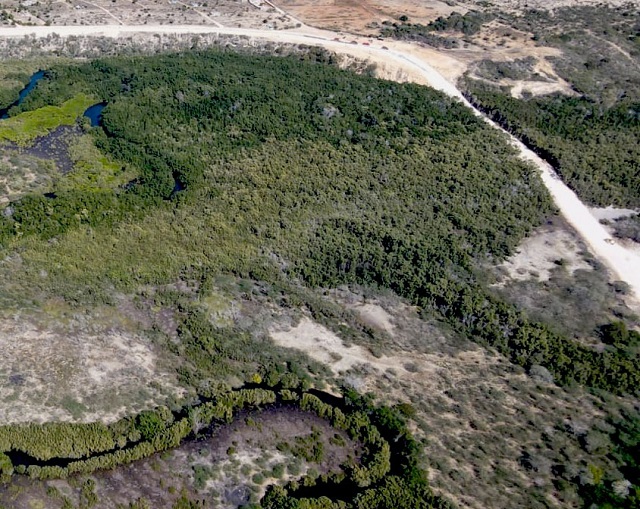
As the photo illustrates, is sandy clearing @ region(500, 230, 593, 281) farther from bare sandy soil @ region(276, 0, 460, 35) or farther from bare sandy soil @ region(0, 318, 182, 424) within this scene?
bare sandy soil @ region(276, 0, 460, 35)

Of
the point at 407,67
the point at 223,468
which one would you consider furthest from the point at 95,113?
the point at 223,468

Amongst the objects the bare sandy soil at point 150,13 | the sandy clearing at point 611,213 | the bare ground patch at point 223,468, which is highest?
the bare sandy soil at point 150,13

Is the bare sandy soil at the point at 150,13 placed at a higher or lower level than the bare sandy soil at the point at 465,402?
higher

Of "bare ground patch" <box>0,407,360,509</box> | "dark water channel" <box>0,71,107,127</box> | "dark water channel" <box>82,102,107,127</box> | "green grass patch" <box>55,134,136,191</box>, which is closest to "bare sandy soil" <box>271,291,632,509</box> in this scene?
"bare ground patch" <box>0,407,360,509</box>

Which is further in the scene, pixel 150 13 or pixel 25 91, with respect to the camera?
pixel 150 13

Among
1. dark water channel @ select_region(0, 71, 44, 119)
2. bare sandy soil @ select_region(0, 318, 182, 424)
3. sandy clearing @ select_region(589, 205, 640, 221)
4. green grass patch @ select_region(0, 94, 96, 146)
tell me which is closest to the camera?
bare sandy soil @ select_region(0, 318, 182, 424)

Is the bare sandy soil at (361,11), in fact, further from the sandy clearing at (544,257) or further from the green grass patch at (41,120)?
the sandy clearing at (544,257)

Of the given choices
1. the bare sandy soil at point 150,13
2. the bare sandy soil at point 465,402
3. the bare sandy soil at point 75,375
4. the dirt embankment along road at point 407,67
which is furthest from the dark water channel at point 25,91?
the bare sandy soil at point 465,402

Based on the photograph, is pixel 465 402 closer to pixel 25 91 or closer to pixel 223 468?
pixel 223 468

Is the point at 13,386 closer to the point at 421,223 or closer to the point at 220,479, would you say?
the point at 220,479
